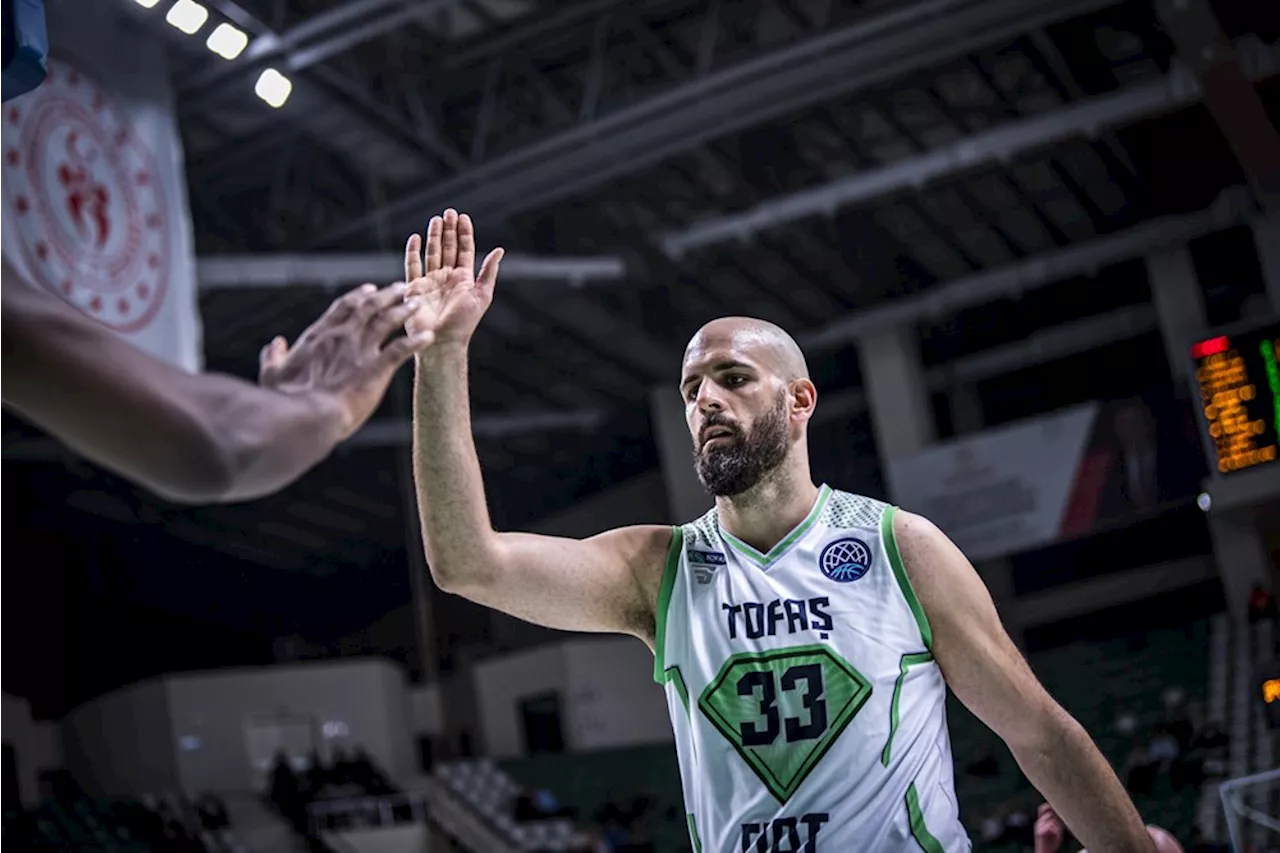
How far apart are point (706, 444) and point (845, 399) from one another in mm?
22169

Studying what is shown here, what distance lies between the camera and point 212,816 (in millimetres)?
21234

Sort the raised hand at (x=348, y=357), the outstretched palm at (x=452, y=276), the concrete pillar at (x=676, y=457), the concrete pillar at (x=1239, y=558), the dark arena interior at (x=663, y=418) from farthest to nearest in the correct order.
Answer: the concrete pillar at (x=676, y=457) < the concrete pillar at (x=1239, y=558) < the dark arena interior at (x=663, y=418) < the outstretched palm at (x=452, y=276) < the raised hand at (x=348, y=357)

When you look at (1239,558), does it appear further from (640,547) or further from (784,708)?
(784,708)

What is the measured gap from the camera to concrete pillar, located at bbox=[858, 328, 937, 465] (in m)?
22.9

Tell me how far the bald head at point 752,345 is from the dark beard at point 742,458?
13cm

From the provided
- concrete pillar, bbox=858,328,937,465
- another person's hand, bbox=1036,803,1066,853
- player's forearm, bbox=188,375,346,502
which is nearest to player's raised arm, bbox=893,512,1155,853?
another person's hand, bbox=1036,803,1066,853

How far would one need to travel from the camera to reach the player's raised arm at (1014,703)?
3.15 metres

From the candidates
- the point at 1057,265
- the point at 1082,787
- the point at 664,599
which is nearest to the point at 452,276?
the point at 664,599

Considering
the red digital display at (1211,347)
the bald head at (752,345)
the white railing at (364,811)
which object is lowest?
the white railing at (364,811)

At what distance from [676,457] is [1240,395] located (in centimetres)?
1155

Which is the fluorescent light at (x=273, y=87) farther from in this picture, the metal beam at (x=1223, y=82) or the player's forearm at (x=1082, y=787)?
the player's forearm at (x=1082, y=787)

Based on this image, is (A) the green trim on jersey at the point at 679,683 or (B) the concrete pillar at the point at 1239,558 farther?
(B) the concrete pillar at the point at 1239,558

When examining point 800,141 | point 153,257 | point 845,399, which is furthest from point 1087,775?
point 845,399

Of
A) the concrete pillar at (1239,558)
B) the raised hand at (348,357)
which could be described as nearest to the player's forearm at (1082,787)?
the raised hand at (348,357)
